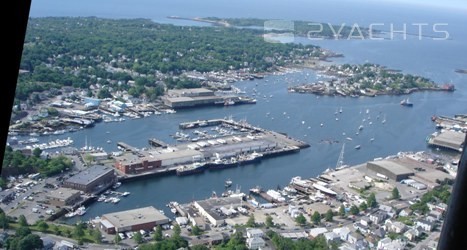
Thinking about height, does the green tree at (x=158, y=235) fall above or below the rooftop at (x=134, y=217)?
above

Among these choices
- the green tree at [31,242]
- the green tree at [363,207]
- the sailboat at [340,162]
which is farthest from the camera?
the sailboat at [340,162]

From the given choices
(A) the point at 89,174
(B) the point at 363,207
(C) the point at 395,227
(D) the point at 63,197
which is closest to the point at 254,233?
(C) the point at 395,227

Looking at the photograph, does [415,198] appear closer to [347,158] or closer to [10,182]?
[347,158]

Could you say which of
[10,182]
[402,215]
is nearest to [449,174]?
[402,215]

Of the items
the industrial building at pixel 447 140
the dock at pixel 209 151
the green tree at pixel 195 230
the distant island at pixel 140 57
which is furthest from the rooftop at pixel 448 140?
the green tree at pixel 195 230

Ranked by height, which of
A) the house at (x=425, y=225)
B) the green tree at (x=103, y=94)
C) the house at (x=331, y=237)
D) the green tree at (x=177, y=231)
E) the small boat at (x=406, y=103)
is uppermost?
the small boat at (x=406, y=103)

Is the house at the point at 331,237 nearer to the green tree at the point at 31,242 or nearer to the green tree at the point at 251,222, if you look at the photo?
the green tree at the point at 251,222

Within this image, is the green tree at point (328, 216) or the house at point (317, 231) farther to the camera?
the green tree at point (328, 216)

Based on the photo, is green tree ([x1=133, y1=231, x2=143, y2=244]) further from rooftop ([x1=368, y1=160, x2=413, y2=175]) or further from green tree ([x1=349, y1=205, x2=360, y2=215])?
rooftop ([x1=368, y1=160, x2=413, y2=175])
